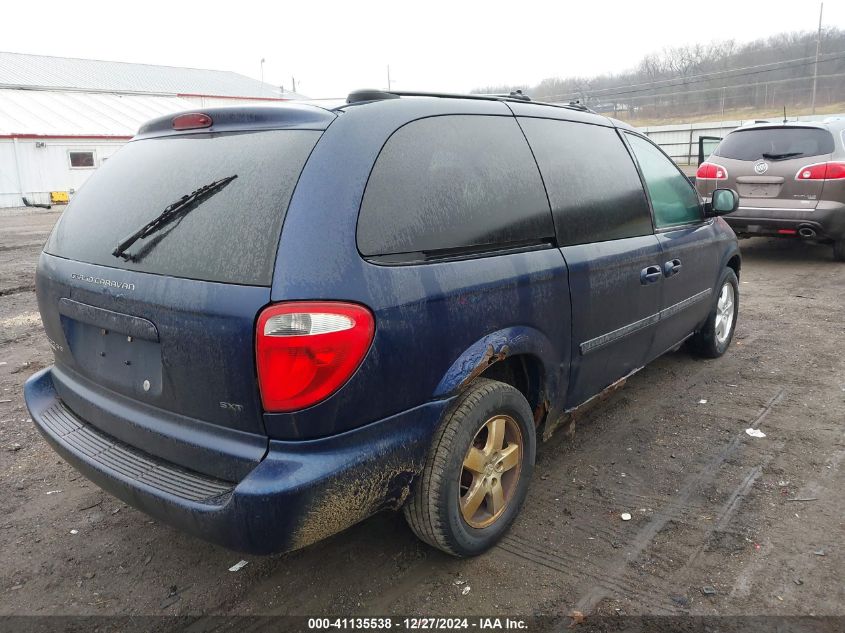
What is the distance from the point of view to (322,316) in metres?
Answer: 2.00

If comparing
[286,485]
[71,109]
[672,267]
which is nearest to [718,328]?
[672,267]

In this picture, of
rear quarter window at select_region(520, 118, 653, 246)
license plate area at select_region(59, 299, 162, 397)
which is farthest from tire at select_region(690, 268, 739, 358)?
license plate area at select_region(59, 299, 162, 397)

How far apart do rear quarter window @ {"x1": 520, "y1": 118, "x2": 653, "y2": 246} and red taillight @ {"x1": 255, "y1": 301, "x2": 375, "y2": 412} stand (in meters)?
1.37

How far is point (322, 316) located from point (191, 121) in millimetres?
1161

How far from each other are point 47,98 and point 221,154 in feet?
106

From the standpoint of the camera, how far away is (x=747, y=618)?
233 centimetres

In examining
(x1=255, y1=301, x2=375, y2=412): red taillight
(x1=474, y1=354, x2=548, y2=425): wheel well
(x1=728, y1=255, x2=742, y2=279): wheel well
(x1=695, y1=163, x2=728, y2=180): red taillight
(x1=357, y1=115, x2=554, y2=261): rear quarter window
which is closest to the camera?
(x1=255, y1=301, x2=375, y2=412): red taillight

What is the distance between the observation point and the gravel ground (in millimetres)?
2457

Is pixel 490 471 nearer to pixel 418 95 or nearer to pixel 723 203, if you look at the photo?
pixel 418 95

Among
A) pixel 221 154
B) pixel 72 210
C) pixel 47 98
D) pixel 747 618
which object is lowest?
pixel 747 618

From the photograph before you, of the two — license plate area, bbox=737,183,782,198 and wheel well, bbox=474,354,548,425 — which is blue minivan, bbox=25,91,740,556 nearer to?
wheel well, bbox=474,354,548,425

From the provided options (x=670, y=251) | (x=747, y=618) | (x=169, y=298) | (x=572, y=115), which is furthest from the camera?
(x=670, y=251)

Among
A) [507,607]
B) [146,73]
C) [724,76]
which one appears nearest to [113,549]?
[507,607]

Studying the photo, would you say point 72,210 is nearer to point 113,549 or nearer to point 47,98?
point 113,549
